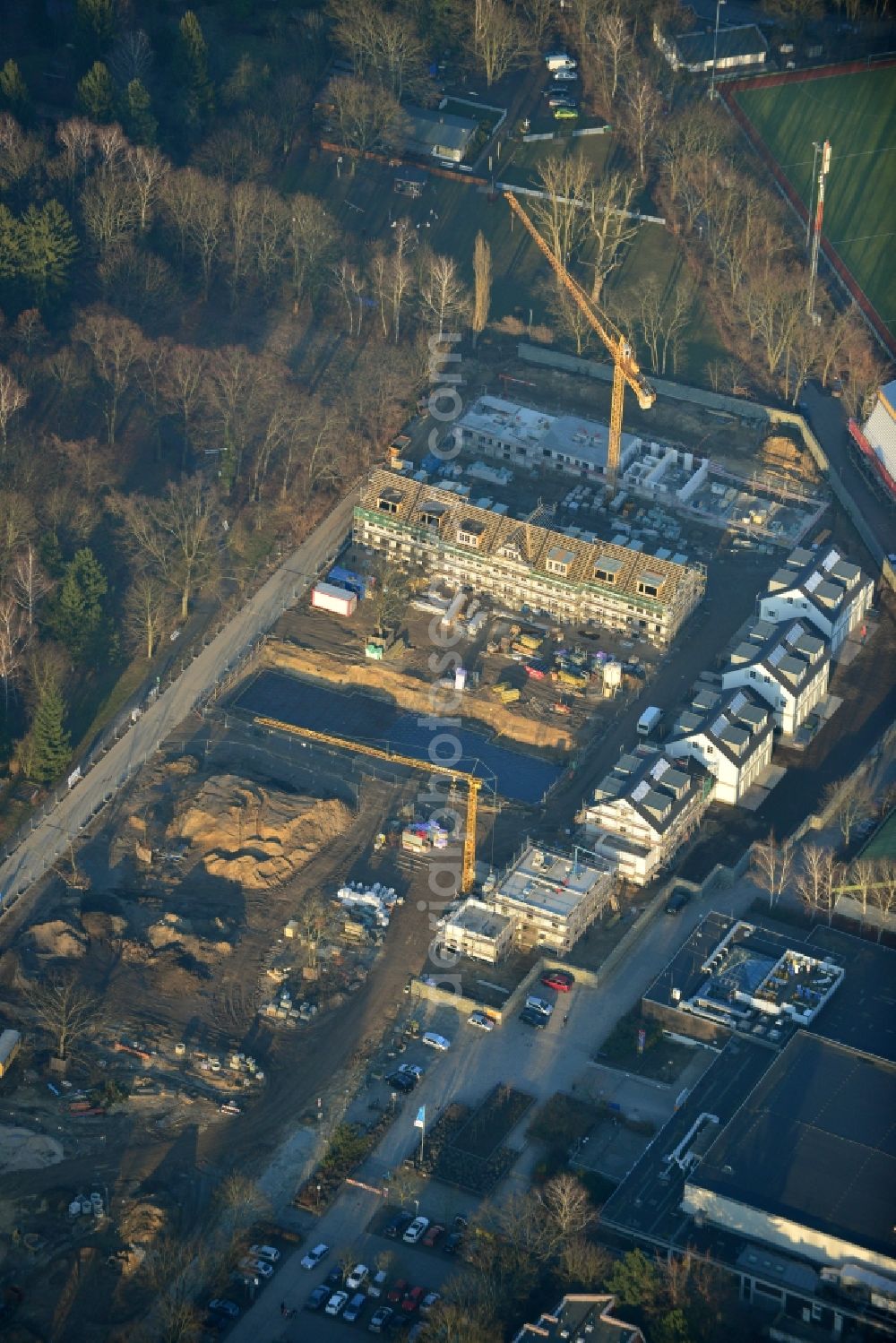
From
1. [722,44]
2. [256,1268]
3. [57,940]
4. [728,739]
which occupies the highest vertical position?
[722,44]

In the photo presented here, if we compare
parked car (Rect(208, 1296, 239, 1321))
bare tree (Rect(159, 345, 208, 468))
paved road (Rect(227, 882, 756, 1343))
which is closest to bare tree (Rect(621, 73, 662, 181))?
bare tree (Rect(159, 345, 208, 468))

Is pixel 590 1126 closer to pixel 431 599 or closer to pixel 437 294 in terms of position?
pixel 431 599

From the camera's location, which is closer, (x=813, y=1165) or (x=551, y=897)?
(x=813, y=1165)

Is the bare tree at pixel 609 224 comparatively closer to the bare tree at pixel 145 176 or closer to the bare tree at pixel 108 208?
the bare tree at pixel 145 176

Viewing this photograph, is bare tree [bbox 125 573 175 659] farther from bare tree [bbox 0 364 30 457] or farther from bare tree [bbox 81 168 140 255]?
bare tree [bbox 81 168 140 255]

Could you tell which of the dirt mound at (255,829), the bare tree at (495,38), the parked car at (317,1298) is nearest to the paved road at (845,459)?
the bare tree at (495,38)

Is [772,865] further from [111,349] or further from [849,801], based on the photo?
[111,349]

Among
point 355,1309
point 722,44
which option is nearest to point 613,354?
point 722,44
